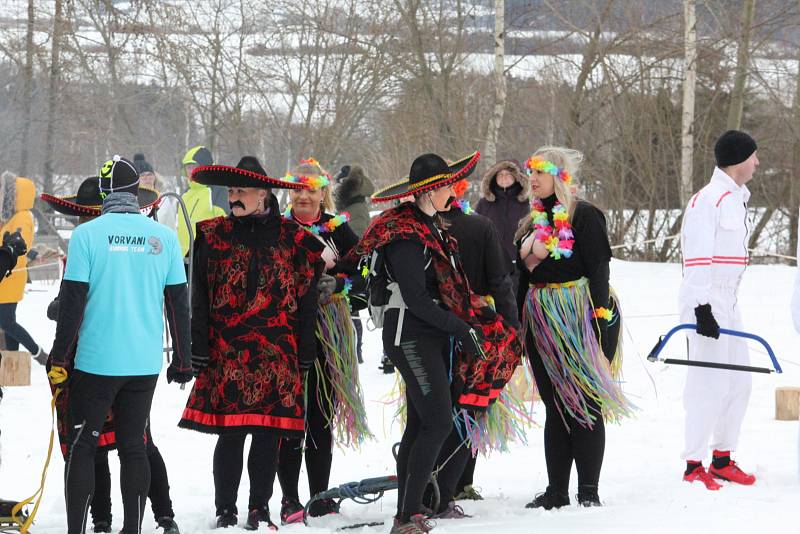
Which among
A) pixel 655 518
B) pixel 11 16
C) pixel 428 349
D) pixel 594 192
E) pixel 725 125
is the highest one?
pixel 11 16

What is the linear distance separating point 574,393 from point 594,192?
14269 mm

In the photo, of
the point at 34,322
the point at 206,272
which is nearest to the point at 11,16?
the point at 34,322

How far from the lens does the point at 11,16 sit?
1867 cm

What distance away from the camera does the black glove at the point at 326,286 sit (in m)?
4.67

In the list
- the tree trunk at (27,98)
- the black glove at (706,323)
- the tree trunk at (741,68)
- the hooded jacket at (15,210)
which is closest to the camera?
the black glove at (706,323)

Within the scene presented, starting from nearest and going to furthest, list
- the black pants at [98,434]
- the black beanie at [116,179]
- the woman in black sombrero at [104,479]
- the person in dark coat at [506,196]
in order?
the black pants at [98,434] < the black beanie at [116,179] < the woman in black sombrero at [104,479] < the person in dark coat at [506,196]

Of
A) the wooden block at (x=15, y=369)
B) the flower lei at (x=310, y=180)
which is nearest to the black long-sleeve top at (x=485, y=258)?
the flower lei at (x=310, y=180)

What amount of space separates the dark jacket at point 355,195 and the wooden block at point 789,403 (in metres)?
3.43

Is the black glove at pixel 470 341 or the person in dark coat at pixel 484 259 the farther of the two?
the person in dark coat at pixel 484 259

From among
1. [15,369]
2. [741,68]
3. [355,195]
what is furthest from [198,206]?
[741,68]

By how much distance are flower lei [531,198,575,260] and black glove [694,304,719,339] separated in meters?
0.73

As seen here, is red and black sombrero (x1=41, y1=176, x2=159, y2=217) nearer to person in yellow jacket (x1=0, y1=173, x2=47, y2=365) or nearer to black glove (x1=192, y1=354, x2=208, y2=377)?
black glove (x1=192, y1=354, x2=208, y2=377)

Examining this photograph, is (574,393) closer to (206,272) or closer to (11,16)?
(206,272)

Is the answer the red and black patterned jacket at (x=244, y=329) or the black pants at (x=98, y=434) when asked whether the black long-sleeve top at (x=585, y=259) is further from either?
the black pants at (x=98, y=434)
